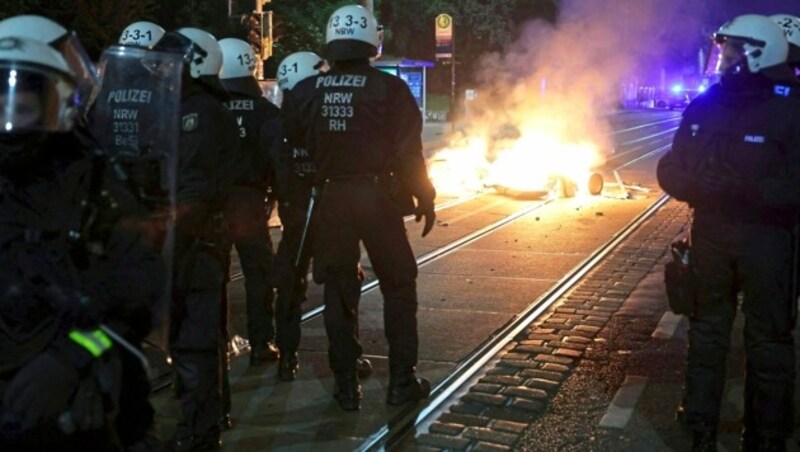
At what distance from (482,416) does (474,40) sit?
3406cm

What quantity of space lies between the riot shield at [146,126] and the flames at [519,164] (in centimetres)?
1196

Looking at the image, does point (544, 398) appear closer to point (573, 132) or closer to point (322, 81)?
point (322, 81)

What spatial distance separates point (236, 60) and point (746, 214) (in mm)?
3274

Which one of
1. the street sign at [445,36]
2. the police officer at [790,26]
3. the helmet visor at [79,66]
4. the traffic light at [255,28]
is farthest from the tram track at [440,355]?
the street sign at [445,36]

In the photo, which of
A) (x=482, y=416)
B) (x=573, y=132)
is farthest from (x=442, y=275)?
(x=573, y=132)

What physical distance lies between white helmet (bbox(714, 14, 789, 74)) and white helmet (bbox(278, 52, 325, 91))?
3.14m

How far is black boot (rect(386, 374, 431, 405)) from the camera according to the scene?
5281 millimetres

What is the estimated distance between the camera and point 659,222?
12.9 m

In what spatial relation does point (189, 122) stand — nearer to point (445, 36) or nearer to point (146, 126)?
point (146, 126)

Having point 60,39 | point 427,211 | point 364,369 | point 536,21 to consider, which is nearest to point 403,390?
point 364,369

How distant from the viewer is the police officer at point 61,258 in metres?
2.35

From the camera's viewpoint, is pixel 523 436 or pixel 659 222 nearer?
pixel 523 436

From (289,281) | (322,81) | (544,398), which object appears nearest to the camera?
(322,81)

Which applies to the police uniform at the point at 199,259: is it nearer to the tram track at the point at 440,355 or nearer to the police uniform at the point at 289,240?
the tram track at the point at 440,355
